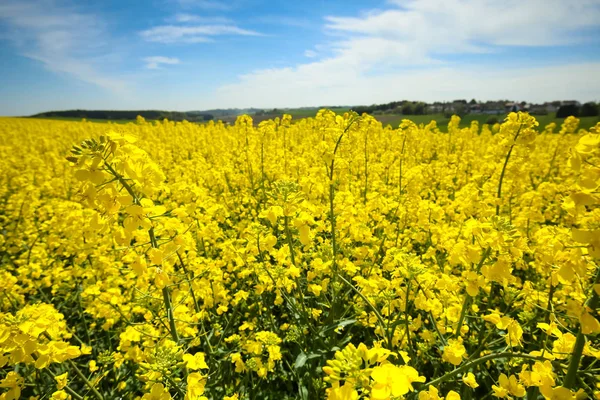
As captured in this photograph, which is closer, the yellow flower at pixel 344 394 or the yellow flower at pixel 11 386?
the yellow flower at pixel 344 394

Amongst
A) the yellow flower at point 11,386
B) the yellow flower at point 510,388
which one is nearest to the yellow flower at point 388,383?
the yellow flower at point 510,388

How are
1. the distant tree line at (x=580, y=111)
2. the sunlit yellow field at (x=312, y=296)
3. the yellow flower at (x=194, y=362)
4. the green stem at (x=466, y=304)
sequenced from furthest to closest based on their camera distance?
the distant tree line at (x=580, y=111) < the green stem at (x=466, y=304) < the yellow flower at (x=194, y=362) < the sunlit yellow field at (x=312, y=296)

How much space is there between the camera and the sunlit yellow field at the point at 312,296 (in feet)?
→ 4.50

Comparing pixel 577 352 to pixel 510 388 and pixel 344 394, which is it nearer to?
pixel 510 388

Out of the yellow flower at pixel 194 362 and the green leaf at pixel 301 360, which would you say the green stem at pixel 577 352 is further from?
the yellow flower at pixel 194 362

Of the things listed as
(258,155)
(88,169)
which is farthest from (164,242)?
(258,155)

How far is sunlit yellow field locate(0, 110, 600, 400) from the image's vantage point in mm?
1372

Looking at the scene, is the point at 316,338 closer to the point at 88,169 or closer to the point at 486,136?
the point at 88,169

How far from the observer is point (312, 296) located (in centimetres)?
308

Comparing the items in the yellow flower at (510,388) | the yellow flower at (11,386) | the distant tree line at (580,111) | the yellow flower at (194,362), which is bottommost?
the yellow flower at (11,386)

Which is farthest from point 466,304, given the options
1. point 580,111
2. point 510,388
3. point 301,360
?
point 580,111

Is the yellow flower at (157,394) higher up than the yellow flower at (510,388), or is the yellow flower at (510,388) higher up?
the yellow flower at (157,394)

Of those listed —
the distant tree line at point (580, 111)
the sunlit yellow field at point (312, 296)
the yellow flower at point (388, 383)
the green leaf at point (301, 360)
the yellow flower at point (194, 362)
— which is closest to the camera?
the yellow flower at point (388, 383)

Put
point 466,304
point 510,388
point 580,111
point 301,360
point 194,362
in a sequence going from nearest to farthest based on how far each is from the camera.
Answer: point 510,388 → point 194,362 → point 466,304 → point 301,360 → point 580,111
